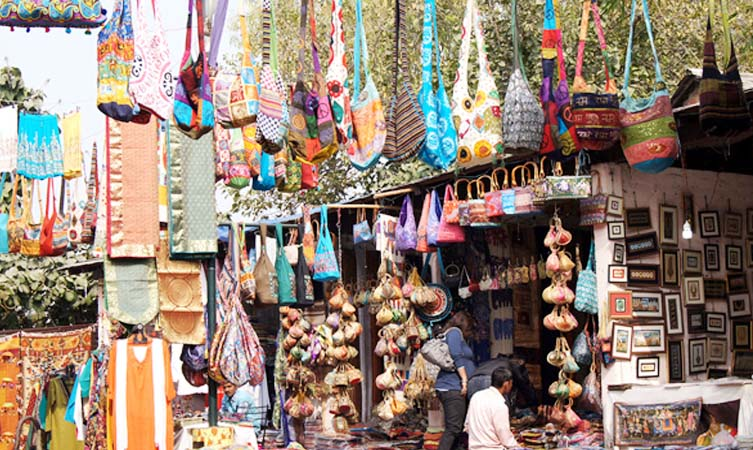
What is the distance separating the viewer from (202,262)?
329 inches

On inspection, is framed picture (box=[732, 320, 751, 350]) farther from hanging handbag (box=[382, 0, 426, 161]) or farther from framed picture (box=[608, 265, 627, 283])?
hanging handbag (box=[382, 0, 426, 161])

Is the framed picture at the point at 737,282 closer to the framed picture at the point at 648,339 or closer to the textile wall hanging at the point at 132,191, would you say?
the framed picture at the point at 648,339

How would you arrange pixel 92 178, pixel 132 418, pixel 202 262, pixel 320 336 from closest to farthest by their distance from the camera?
pixel 132 418
pixel 202 262
pixel 92 178
pixel 320 336

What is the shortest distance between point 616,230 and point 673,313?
0.84 metres

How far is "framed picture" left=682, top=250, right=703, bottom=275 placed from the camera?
29.8 ft

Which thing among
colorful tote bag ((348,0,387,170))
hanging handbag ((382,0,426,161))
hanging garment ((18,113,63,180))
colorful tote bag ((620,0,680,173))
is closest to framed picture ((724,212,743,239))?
colorful tote bag ((620,0,680,173))

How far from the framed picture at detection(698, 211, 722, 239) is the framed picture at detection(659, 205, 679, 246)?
298mm

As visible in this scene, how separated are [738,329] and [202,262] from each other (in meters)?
4.38

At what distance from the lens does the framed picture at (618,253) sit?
876 centimetres

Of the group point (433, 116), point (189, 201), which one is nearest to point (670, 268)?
point (433, 116)

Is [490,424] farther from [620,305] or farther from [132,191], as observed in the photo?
[132,191]

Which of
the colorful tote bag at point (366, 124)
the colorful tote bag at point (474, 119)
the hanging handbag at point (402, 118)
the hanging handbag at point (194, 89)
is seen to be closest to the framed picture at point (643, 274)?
the colorful tote bag at point (474, 119)

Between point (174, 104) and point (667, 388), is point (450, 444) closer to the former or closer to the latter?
point (667, 388)

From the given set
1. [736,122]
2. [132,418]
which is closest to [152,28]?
[132,418]
